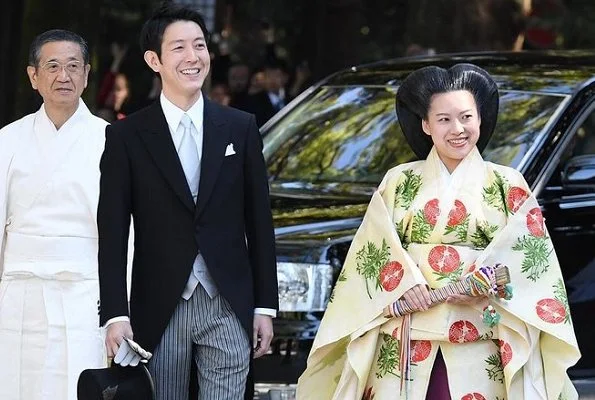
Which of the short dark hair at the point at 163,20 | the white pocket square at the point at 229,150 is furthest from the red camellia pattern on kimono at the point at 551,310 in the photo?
the short dark hair at the point at 163,20

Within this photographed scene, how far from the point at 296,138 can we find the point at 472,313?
113 inches

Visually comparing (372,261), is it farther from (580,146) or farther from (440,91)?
(580,146)

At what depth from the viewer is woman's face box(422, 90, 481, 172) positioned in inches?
193

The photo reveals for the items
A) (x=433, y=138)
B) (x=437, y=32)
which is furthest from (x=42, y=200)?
(x=437, y=32)

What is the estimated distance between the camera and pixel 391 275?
491 centimetres

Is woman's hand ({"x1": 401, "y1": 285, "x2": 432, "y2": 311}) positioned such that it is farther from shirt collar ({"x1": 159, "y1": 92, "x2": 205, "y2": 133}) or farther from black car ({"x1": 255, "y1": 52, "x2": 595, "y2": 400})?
black car ({"x1": 255, "y1": 52, "x2": 595, "y2": 400})

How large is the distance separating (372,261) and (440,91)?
0.57 meters

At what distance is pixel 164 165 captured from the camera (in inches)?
193

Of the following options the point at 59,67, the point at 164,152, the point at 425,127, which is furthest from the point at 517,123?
the point at 164,152

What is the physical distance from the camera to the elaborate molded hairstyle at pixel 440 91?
4.97 metres

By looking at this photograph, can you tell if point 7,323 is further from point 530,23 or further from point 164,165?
point 530,23

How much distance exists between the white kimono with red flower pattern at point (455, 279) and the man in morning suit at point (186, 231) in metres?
0.31

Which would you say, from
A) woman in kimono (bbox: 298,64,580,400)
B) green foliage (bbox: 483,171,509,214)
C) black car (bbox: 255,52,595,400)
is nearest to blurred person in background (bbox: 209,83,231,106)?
black car (bbox: 255,52,595,400)

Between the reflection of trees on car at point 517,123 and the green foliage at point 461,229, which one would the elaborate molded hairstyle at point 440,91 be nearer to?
the green foliage at point 461,229
